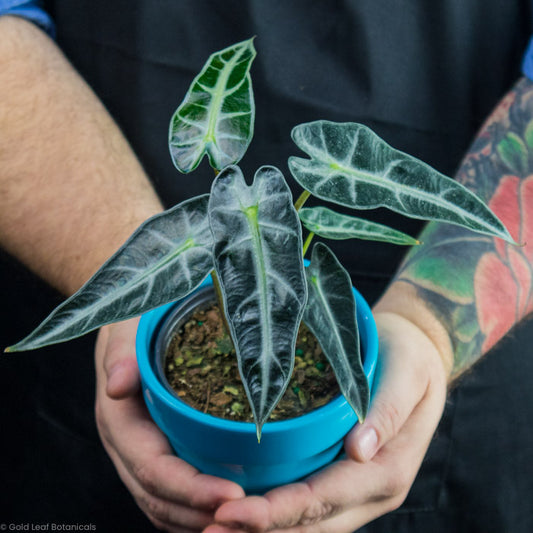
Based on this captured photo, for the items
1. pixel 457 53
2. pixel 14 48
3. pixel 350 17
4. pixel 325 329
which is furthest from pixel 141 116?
pixel 325 329

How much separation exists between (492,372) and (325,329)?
60cm

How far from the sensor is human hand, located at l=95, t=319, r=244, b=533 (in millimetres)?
558

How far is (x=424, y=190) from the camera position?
42 cm

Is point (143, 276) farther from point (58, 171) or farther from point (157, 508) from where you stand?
point (58, 171)

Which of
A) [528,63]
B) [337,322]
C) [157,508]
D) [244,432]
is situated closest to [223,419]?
[244,432]

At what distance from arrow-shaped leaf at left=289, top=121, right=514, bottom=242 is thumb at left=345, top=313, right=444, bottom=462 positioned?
8.9 inches

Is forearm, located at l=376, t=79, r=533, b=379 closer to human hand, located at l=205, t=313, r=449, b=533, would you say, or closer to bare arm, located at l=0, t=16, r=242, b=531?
human hand, located at l=205, t=313, r=449, b=533

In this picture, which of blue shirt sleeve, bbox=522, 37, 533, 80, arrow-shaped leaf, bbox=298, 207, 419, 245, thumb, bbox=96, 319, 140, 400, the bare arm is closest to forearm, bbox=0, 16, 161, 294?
the bare arm

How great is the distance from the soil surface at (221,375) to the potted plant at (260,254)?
3 cm

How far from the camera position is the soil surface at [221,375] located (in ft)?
1.75

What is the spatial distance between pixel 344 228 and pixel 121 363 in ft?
0.93

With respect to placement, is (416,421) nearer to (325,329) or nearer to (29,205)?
(325,329)

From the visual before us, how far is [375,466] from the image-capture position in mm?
589

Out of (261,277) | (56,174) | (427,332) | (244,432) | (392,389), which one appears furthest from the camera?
(56,174)
